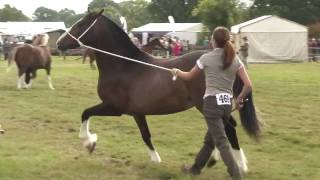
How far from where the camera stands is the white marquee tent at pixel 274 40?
3944 cm

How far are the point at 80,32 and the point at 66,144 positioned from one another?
6.69 ft

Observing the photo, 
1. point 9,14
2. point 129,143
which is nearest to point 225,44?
point 129,143

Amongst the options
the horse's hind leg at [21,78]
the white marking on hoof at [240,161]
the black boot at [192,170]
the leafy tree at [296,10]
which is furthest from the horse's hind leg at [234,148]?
the leafy tree at [296,10]

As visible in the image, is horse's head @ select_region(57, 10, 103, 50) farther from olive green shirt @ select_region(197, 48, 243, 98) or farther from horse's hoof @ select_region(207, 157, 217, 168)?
olive green shirt @ select_region(197, 48, 243, 98)

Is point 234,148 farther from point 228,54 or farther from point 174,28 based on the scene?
point 174,28

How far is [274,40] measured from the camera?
131ft

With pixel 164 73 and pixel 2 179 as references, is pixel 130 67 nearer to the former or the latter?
pixel 164 73

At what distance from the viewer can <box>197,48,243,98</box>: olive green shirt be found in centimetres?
612

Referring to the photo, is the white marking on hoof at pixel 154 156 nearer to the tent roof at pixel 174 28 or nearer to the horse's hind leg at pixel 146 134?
the horse's hind leg at pixel 146 134

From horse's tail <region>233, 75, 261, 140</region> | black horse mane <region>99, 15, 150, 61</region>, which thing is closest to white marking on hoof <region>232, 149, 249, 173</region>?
horse's tail <region>233, 75, 261, 140</region>

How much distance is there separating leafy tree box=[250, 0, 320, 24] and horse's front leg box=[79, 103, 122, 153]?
70187 mm

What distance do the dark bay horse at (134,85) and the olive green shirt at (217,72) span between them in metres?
1.10

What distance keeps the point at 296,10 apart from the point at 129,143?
70858 millimetres

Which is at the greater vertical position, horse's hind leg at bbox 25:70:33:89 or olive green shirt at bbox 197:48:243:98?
olive green shirt at bbox 197:48:243:98
